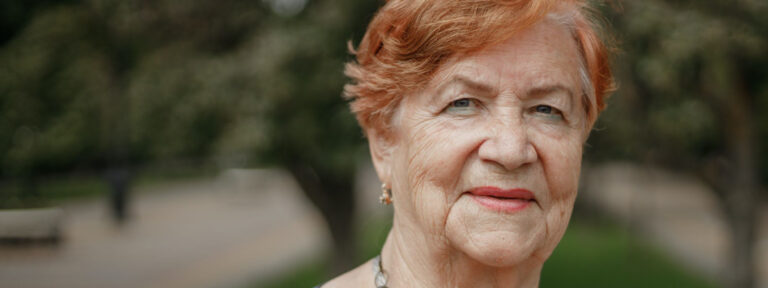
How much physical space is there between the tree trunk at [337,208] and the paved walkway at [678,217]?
15.5 ft

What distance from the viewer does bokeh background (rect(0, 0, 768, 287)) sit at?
571 centimetres

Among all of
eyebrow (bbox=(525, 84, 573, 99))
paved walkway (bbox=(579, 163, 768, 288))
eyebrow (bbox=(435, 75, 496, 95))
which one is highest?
eyebrow (bbox=(435, 75, 496, 95))

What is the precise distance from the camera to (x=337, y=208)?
831 cm

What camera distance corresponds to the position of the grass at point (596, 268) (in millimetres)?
10688

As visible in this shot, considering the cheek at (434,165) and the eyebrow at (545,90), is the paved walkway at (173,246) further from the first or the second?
the eyebrow at (545,90)

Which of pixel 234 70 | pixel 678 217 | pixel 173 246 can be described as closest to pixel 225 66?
pixel 234 70

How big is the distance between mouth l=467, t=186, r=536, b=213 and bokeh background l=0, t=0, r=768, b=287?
1.95 feet

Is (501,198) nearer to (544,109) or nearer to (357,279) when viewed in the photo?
(544,109)

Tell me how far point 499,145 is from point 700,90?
7038 mm

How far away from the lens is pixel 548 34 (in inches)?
59.5

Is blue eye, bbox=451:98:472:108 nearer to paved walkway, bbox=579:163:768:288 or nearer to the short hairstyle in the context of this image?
the short hairstyle

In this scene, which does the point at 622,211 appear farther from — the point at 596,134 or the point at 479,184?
the point at 479,184

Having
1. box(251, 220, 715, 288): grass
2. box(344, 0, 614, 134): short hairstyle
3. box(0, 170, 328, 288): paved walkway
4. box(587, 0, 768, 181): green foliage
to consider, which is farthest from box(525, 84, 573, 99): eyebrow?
box(0, 170, 328, 288): paved walkway

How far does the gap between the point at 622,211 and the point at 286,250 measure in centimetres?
1415
